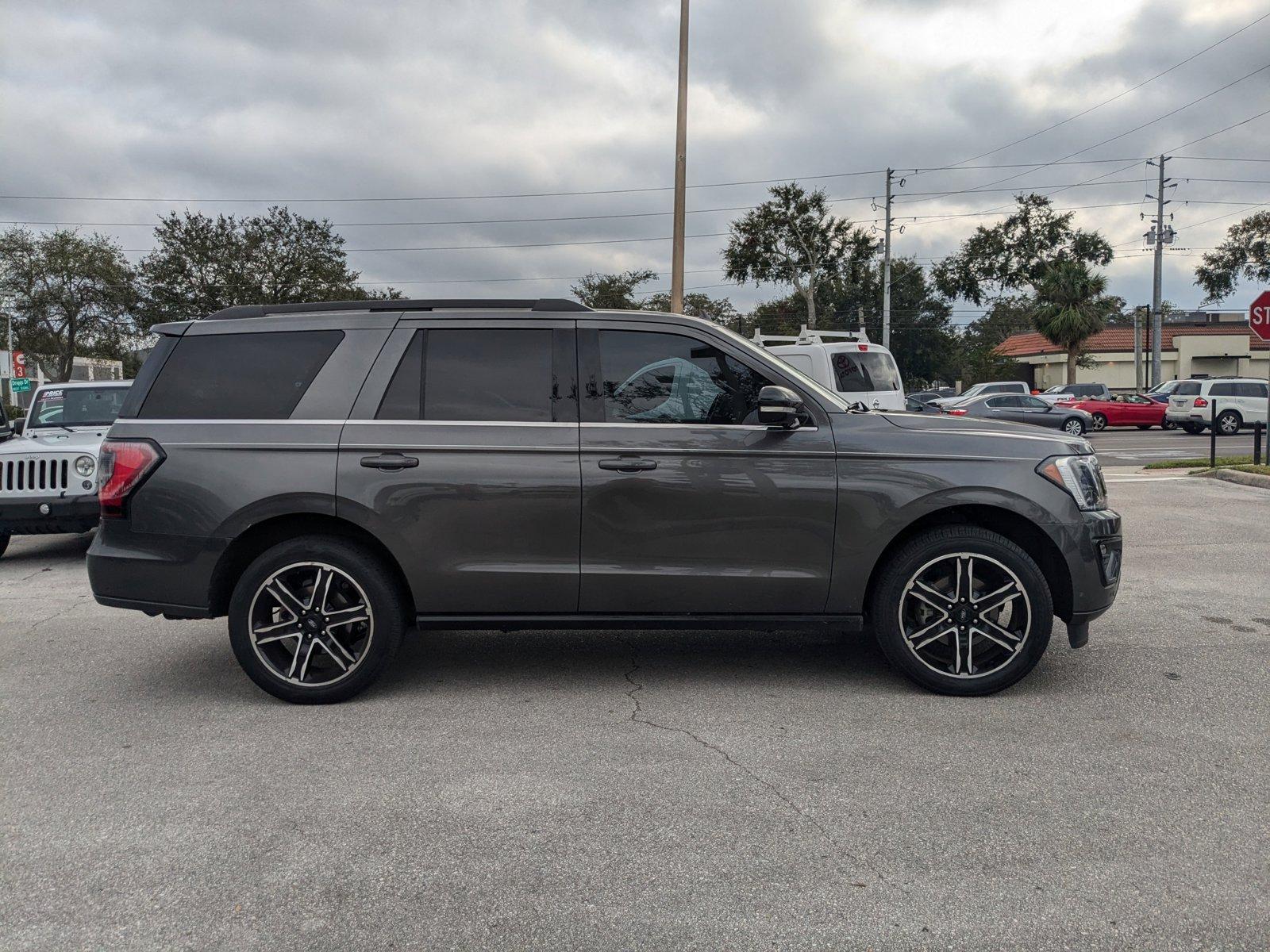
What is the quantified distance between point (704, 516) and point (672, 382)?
68 centimetres

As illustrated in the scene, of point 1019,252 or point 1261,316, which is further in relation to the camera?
point 1019,252

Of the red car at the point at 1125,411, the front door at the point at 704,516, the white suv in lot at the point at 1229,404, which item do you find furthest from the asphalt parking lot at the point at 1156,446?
the front door at the point at 704,516

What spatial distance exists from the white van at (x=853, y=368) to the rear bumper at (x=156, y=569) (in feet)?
40.7

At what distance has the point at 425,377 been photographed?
190 inches

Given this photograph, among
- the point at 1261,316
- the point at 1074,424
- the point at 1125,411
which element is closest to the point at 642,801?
the point at 1261,316

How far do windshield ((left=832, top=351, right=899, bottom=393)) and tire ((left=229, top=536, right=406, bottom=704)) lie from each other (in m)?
12.8

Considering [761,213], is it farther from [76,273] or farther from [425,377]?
[425,377]

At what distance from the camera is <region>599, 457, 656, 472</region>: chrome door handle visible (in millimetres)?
4668

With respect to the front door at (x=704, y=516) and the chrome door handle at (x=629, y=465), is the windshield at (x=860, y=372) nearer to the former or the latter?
the front door at (x=704, y=516)

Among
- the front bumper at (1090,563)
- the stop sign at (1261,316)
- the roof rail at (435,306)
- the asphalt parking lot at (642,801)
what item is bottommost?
the asphalt parking lot at (642,801)

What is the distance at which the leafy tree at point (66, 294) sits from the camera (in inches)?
1962

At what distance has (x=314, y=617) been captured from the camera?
4.70 meters

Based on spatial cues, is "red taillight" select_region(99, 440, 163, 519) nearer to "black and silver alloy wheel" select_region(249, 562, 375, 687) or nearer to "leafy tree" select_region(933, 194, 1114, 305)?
"black and silver alloy wheel" select_region(249, 562, 375, 687)

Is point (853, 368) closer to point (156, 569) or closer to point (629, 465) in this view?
point (629, 465)
